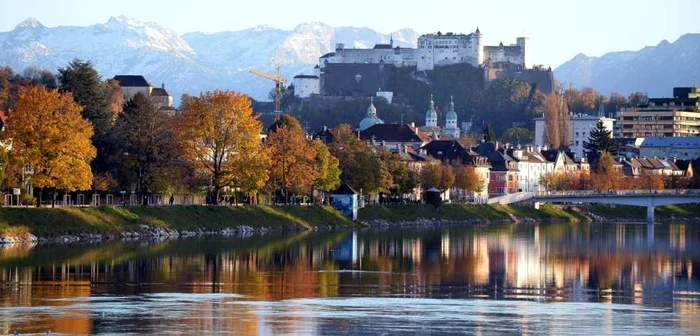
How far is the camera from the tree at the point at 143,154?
89.6 m

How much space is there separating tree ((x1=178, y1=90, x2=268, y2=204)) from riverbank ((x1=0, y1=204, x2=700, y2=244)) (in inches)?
98.9

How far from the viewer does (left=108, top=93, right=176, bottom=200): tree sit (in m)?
89.6

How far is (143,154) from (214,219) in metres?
5.48

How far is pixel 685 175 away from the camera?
619ft

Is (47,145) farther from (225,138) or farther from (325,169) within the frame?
(325,169)

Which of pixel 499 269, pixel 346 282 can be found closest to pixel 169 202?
pixel 499 269

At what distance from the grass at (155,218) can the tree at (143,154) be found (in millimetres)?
2831

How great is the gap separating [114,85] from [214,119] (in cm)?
6531

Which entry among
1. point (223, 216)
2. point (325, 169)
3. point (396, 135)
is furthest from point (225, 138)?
point (396, 135)

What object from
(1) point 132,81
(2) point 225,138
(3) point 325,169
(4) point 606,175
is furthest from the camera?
(1) point 132,81

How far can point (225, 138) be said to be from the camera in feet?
A: 297

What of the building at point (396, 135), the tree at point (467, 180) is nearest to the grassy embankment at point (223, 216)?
the tree at point (467, 180)

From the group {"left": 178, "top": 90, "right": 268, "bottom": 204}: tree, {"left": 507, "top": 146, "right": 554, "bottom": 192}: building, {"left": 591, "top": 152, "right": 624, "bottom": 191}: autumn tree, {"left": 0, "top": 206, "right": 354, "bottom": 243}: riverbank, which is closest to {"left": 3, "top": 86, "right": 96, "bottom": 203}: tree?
{"left": 0, "top": 206, "right": 354, "bottom": 243}: riverbank

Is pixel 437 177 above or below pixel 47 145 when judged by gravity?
above
